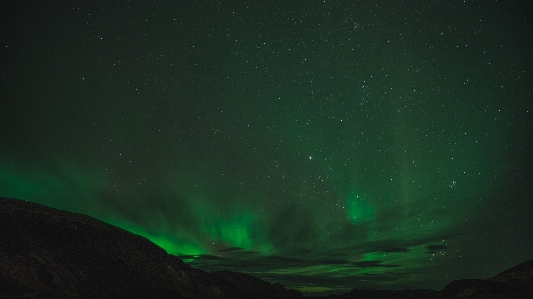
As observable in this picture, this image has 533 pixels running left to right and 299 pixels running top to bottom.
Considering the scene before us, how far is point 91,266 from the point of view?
48.6 metres

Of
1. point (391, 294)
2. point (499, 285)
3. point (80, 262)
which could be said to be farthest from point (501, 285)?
point (80, 262)

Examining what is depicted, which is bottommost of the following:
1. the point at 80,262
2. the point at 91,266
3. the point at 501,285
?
the point at 501,285

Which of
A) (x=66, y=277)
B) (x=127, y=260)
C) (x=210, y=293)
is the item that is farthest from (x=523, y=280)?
(x=66, y=277)

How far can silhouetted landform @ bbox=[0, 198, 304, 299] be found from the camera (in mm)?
37781

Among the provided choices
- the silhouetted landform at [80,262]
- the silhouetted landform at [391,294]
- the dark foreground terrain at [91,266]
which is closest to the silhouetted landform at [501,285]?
the dark foreground terrain at [91,266]

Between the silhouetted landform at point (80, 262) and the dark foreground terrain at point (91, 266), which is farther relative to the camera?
the dark foreground terrain at point (91, 266)

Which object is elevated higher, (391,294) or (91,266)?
(91,266)

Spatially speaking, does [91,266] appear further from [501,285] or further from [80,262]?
[501,285]

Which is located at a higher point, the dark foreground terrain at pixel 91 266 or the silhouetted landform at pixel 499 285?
the dark foreground terrain at pixel 91 266

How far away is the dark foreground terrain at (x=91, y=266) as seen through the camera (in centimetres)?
3844

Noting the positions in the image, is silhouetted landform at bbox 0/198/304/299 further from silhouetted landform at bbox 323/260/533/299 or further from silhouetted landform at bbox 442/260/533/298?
silhouetted landform at bbox 442/260/533/298

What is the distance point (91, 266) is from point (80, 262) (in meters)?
1.83

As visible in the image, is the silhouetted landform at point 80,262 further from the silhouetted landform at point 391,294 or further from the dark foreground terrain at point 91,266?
the silhouetted landform at point 391,294

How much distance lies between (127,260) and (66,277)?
41.5 feet
